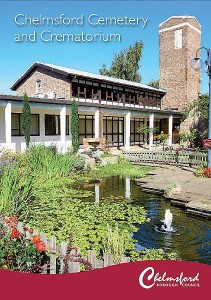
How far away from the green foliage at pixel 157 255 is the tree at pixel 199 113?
2766 cm

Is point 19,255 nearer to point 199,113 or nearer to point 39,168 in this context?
point 39,168

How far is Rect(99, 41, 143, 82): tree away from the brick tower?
13655 millimetres

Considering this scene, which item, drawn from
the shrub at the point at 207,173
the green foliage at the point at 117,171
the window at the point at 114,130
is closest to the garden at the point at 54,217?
the green foliage at the point at 117,171

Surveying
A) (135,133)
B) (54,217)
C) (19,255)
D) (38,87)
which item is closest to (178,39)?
(135,133)

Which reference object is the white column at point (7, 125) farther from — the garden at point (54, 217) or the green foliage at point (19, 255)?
the green foliage at point (19, 255)

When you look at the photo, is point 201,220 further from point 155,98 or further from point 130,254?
point 155,98

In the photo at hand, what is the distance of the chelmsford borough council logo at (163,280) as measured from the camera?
2971mm

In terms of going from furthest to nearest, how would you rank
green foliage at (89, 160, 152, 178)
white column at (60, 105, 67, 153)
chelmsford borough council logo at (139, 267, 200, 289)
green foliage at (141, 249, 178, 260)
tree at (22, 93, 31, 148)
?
1. white column at (60, 105, 67, 153)
2. tree at (22, 93, 31, 148)
3. green foliage at (89, 160, 152, 178)
4. green foliage at (141, 249, 178, 260)
5. chelmsford borough council logo at (139, 267, 200, 289)

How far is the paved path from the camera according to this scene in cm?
864

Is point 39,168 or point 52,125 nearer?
point 39,168

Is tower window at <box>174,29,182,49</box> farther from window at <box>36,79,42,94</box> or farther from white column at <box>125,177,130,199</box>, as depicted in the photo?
white column at <box>125,177,130,199</box>

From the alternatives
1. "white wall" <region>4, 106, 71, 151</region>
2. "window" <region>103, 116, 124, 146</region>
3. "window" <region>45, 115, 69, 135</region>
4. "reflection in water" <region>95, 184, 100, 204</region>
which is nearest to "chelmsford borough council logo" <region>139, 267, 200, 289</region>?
"reflection in water" <region>95, 184, 100, 204</region>

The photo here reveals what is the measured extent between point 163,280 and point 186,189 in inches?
321

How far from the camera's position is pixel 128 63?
49.1 m
